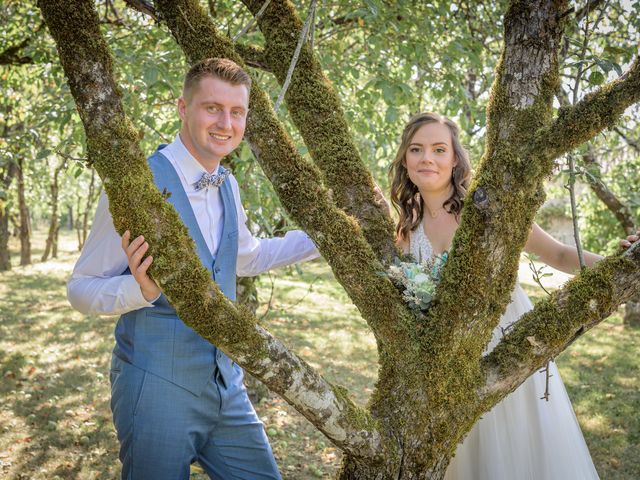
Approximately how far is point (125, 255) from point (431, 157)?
1885 mm

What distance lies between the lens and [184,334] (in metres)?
2.55

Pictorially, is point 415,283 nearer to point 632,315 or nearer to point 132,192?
point 132,192

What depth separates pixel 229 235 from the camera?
2.80 meters

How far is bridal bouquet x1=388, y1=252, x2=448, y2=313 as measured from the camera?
8.11 feet

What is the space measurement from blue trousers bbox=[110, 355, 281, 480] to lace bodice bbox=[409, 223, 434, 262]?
4.91 feet

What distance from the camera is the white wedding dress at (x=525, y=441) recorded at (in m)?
3.54

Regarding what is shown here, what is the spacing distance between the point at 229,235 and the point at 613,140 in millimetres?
7623

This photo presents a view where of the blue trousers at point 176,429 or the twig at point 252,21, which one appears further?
the twig at point 252,21

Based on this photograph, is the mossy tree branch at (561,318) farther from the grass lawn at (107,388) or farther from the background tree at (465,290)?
the grass lawn at (107,388)

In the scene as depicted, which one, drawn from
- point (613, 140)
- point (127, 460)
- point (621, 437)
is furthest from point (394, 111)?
point (613, 140)

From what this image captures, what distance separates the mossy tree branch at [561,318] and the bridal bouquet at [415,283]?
0.40 metres

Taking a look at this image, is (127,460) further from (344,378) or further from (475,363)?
(344,378)

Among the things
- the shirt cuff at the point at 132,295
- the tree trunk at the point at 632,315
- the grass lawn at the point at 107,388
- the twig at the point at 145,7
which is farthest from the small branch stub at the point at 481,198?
the tree trunk at the point at 632,315

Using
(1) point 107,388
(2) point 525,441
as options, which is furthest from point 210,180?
(1) point 107,388
